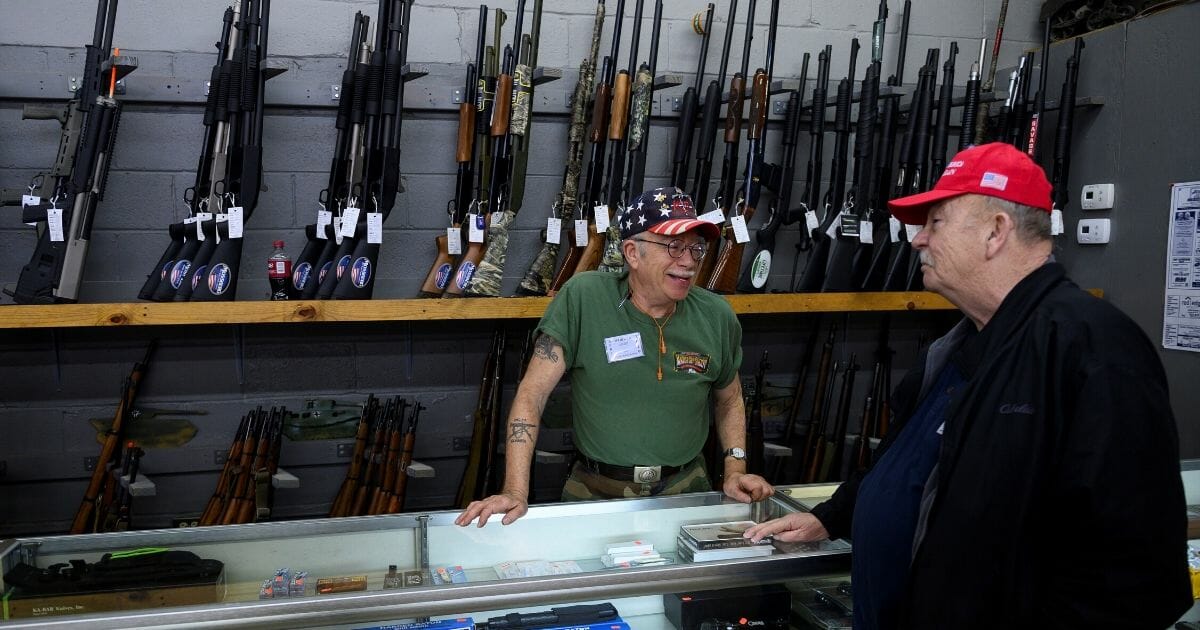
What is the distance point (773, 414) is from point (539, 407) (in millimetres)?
2248

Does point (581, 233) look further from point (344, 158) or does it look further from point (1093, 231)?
point (1093, 231)

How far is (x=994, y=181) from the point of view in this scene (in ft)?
4.09

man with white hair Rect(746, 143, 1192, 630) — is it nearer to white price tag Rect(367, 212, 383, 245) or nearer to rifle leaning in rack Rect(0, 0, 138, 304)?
white price tag Rect(367, 212, 383, 245)

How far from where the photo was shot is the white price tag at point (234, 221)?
296 cm

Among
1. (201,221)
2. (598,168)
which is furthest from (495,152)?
(201,221)

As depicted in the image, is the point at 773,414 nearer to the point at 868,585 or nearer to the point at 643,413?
the point at 643,413

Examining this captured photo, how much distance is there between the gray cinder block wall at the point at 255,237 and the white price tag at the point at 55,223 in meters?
0.45

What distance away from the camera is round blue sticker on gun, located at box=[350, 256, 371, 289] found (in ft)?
10.0

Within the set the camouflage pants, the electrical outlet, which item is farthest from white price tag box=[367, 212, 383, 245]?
the electrical outlet

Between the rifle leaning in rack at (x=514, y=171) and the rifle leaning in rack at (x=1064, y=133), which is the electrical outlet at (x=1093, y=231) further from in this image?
the rifle leaning in rack at (x=514, y=171)

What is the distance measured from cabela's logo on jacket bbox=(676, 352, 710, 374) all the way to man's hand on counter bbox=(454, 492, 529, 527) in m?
0.71

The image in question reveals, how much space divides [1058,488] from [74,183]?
295 cm

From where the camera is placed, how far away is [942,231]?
1.31 meters

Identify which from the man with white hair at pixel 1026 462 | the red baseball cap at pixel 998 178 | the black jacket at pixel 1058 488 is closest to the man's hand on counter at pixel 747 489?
the man with white hair at pixel 1026 462
